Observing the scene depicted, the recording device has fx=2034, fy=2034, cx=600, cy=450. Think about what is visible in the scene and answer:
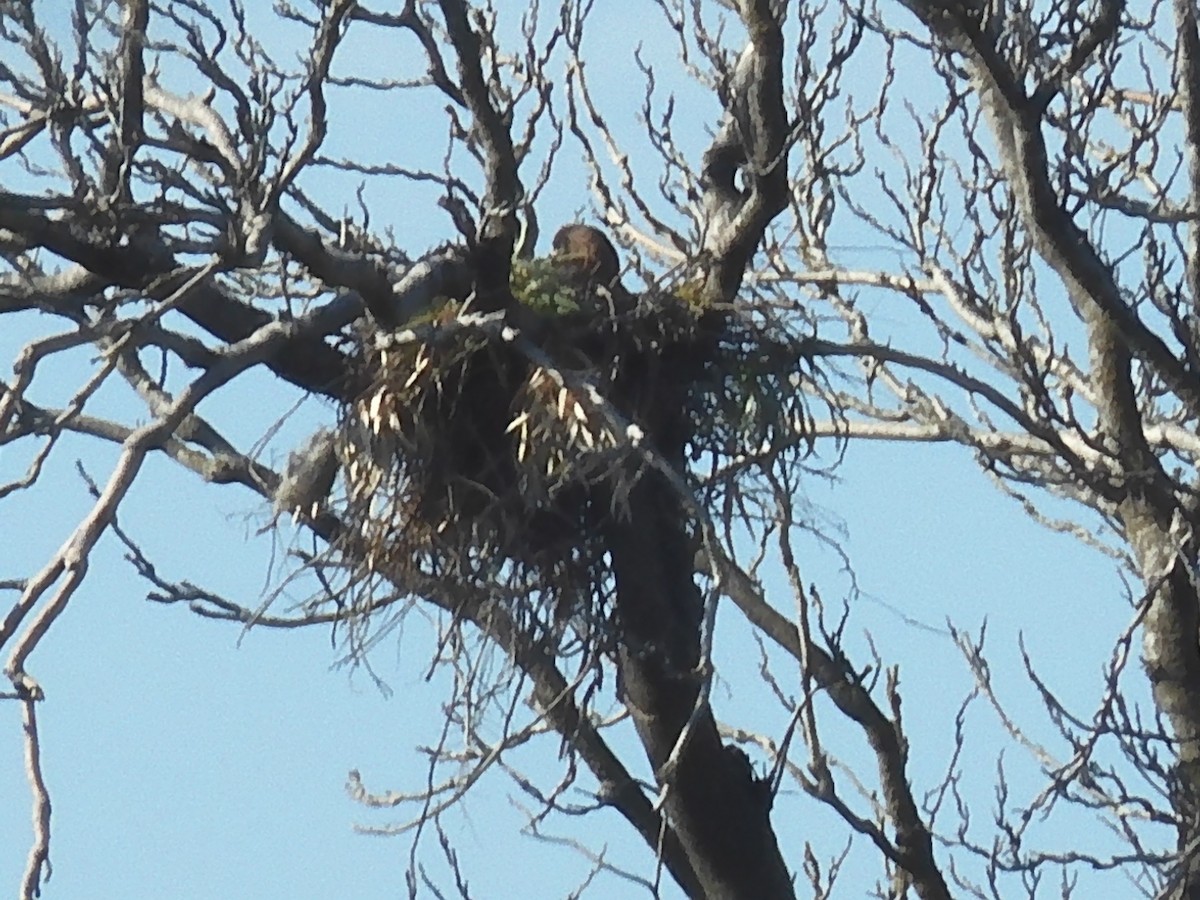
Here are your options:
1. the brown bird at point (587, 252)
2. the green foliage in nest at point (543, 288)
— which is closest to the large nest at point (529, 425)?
the green foliage in nest at point (543, 288)

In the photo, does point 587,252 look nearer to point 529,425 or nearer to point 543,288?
point 543,288

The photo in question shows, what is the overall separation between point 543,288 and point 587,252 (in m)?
0.56

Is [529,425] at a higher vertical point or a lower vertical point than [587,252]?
lower

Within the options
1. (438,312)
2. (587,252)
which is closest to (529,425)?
(438,312)

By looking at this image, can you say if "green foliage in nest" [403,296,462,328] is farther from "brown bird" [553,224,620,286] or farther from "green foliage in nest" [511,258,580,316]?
"brown bird" [553,224,620,286]

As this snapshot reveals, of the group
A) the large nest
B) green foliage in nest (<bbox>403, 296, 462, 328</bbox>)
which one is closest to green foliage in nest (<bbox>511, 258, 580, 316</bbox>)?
the large nest

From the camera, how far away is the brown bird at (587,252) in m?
3.88

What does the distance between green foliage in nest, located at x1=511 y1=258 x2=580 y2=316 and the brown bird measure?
9 cm

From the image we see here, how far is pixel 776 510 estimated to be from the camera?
12.7 ft

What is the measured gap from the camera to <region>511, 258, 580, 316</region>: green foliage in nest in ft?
11.9

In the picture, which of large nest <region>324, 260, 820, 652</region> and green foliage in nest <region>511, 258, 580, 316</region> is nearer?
large nest <region>324, 260, 820, 652</region>

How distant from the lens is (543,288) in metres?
3.67

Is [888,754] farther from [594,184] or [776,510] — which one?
[594,184]

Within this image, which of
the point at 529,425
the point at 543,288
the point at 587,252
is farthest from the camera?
the point at 587,252
